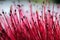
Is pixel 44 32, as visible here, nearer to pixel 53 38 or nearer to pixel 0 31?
pixel 53 38

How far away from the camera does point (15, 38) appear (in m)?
0.88

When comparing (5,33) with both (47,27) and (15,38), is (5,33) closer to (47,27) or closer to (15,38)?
(15,38)

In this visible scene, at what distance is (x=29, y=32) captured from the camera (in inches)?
35.0

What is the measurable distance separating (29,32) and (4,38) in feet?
0.41

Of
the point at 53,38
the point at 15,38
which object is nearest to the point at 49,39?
the point at 53,38

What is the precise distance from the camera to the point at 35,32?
0.91 metres

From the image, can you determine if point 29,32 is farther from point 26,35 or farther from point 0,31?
point 0,31

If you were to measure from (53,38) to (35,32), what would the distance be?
92mm

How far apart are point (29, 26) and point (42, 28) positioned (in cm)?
7

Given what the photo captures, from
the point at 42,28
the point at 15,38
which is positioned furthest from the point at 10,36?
the point at 42,28

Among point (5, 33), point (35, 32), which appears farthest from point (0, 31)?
point (35, 32)

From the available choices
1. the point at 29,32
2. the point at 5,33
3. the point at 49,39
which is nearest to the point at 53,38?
the point at 49,39

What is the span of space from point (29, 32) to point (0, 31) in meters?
0.14

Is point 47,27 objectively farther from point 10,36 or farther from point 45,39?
point 10,36
